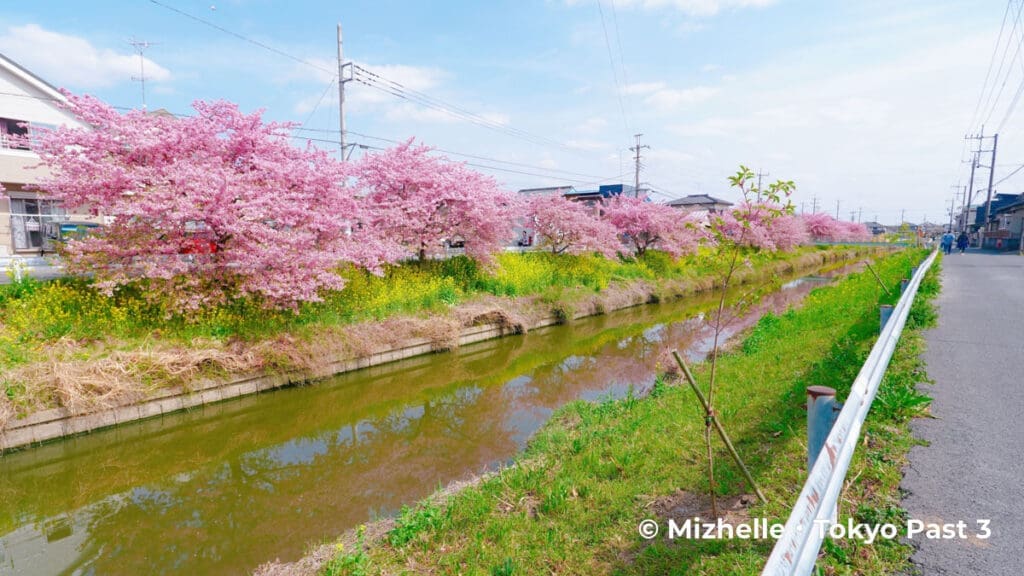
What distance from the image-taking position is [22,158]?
54.5 ft

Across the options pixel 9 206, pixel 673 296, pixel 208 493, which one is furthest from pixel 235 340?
pixel 673 296

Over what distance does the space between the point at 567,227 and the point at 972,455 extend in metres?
16.2

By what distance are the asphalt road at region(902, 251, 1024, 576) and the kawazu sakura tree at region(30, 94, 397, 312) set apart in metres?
9.04

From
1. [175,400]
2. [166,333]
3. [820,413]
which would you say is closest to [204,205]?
[166,333]

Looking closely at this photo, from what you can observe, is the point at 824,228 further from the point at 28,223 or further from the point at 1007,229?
the point at 28,223

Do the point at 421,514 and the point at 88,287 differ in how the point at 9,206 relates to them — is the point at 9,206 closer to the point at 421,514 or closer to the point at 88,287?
the point at 88,287

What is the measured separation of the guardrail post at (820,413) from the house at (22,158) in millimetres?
21196

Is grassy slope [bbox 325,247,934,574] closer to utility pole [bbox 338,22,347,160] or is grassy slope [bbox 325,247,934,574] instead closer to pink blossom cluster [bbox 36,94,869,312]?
pink blossom cluster [bbox 36,94,869,312]

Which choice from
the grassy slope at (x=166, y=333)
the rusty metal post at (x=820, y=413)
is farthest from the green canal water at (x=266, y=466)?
the rusty metal post at (x=820, y=413)

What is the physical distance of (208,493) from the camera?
223 inches

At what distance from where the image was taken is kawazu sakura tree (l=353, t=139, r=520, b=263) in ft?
44.4

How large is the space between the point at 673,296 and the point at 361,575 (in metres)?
19.1

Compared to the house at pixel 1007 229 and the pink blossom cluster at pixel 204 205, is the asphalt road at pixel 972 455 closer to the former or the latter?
the pink blossom cluster at pixel 204 205

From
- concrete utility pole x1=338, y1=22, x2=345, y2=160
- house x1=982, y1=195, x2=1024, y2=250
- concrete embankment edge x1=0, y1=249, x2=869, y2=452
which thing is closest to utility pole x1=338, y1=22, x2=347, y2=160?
concrete utility pole x1=338, y1=22, x2=345, y2=160
